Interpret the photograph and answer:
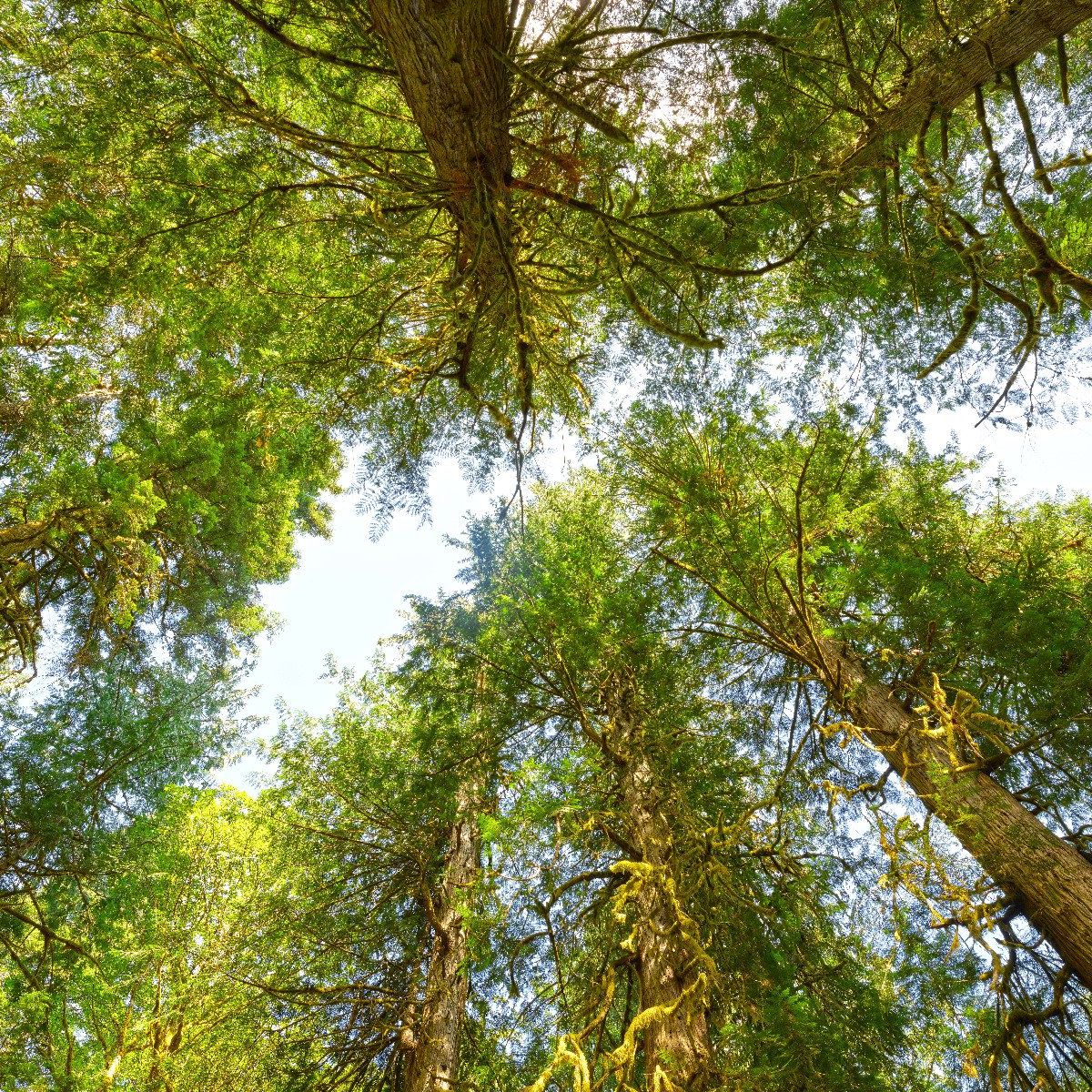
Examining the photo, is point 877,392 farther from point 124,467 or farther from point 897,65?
point 124,467

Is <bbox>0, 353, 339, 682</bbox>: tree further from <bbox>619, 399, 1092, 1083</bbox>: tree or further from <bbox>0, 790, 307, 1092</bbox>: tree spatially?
<bbox>619, 399, 1092, 1083</bbox>: tree

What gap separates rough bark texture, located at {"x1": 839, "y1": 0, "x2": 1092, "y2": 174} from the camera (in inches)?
112

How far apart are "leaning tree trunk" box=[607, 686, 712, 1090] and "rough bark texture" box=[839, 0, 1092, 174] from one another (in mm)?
3524

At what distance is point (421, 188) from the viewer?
266 cm

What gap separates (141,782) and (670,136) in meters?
10.3

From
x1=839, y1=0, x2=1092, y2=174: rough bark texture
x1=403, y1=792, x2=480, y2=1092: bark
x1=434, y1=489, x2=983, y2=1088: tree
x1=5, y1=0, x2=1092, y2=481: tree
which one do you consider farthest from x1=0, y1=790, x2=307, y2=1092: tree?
x1=839, y1=0, x2=1092, y2=174: rough bark texture

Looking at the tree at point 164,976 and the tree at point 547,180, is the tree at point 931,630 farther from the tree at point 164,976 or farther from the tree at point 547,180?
the tree at point 164,976

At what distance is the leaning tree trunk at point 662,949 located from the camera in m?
2.39

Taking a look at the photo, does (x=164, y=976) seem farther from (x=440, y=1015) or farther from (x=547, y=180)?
(x=547, y=180)

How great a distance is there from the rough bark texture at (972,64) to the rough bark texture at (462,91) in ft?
6.08

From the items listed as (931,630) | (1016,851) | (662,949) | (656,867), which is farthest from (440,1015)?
(931,630)

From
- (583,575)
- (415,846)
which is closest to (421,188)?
(583,575)

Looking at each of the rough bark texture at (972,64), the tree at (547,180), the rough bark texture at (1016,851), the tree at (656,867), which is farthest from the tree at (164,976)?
the rough bark texture at (972,64)

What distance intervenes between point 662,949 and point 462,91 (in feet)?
12.7
